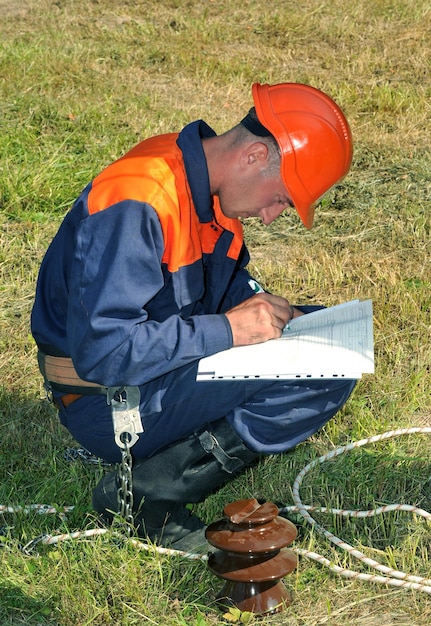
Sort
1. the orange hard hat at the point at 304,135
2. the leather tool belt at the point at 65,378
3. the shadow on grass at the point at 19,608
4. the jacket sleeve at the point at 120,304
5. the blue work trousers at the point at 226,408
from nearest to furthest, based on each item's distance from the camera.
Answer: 1. the jacket sleeve at the point at 120,304
2. the shadow on grass at the point at 19,608
3. the orange hard hat at the point at 304,135
4. the blue work trousers at the point at 226,408
5. the leather tool belt at the point at 65,378

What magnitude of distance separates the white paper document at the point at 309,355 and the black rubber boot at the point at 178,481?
346mm

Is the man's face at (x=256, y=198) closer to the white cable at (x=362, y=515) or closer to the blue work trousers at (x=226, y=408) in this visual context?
the blue work trousers at (x=226, y=408)

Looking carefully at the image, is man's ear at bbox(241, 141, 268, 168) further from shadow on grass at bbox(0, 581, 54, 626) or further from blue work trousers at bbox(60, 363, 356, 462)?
shadow on grass at bbox(0, 581, 54, 626)

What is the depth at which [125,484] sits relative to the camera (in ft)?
11.3

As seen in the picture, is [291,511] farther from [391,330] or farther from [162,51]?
[162,51]

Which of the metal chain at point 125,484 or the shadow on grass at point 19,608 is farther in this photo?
the metal chain at point 125,484

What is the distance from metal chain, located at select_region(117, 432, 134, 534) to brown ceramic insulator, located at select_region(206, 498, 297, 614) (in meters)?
0.38

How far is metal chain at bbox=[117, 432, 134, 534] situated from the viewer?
342 cm

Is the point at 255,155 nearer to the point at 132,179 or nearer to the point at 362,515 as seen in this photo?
the point at 132,179

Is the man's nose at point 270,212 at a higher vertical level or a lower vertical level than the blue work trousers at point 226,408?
higher

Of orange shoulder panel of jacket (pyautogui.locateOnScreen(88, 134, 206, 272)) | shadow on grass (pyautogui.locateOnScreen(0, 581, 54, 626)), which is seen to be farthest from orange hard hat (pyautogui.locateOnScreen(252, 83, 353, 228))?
shadow on grass (pyautogui.locateOnScreen(0, 581, 54, 626))

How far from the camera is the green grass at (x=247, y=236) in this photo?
337 centimetres

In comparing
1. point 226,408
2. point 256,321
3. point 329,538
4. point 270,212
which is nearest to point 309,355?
point 256,321

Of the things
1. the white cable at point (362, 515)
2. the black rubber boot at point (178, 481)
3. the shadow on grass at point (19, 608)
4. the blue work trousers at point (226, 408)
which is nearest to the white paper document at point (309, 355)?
the blue work trousers at point (226, 408)
